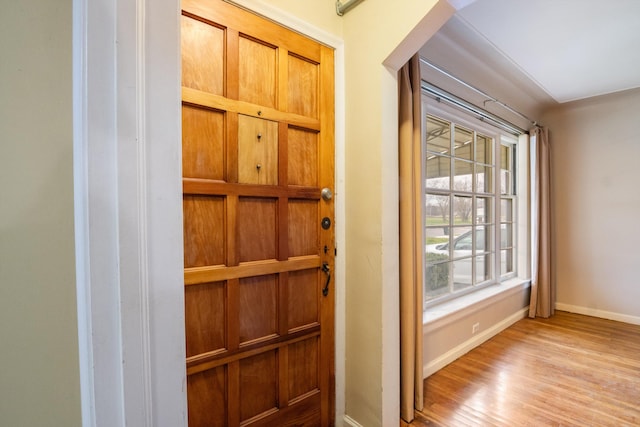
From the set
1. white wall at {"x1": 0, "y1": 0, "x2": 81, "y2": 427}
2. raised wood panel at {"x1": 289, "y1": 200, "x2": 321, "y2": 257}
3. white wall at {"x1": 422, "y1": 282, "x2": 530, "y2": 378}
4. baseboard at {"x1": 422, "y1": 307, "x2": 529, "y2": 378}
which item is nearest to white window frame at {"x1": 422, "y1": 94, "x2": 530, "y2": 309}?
white wall at {"x1": 422, "y1": 282, "x2": 530, "y2": 378}

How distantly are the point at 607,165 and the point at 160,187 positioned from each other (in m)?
4.71

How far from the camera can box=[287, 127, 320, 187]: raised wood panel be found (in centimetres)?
142

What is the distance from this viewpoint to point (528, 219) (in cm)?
351

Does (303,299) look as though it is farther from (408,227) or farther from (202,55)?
(202,55)

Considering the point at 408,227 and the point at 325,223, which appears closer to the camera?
the point at 325,223

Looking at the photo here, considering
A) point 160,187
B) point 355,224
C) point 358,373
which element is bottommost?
point 358,373

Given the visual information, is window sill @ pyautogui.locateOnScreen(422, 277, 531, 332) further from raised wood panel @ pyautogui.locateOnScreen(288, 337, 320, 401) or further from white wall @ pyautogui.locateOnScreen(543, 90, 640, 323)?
raised wood panel @ pyautogui.locateOnScreen(288, 337, 320, 401)

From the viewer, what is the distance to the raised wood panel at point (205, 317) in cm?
112

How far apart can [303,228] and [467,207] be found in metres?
2.09

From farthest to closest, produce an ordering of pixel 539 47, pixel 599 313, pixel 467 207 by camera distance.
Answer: pixel 599 313
pixel 467 207
pixel 539 47

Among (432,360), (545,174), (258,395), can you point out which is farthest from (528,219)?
(258,395)

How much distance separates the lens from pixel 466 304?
2.51m

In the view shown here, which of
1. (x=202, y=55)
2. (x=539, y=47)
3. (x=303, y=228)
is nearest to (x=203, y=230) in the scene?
(x=303, y=228)

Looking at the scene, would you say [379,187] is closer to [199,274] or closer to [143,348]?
[199,274]
